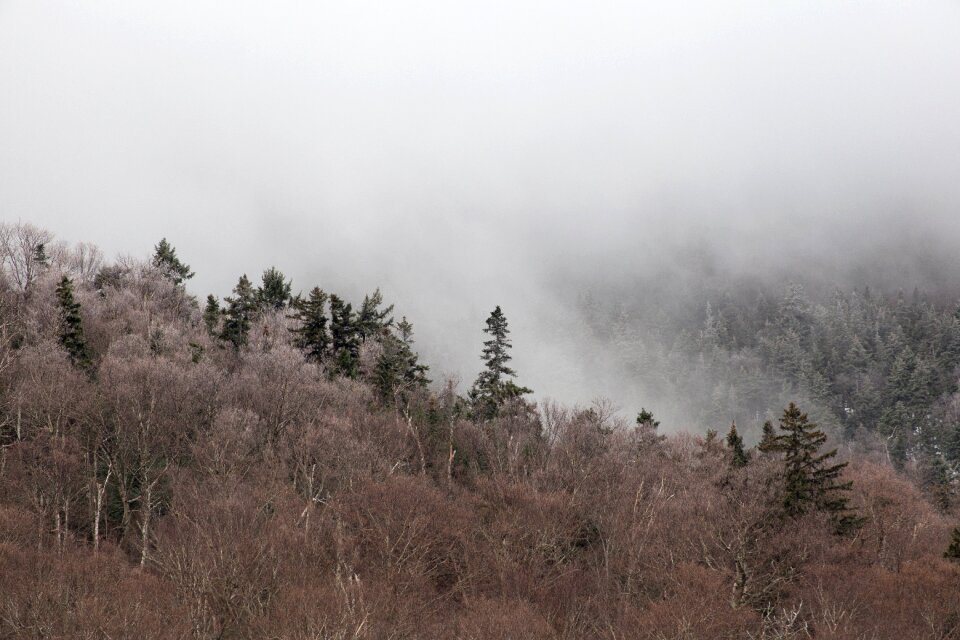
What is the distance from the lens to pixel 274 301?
95.6 metres

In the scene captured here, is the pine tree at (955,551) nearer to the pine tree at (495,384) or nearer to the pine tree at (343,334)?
the pine tree at (495,384)

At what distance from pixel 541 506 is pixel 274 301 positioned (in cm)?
6677

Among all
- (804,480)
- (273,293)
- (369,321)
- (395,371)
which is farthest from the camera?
(273,293)

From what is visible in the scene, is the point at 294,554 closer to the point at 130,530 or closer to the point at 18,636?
the point at 18,636

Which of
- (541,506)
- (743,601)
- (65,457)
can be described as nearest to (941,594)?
(743,601)

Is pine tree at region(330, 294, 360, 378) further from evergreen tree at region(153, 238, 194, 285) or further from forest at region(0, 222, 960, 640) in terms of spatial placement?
evergreen tree at region(153, 238, 194, 285)

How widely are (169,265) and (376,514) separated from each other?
75631 mm

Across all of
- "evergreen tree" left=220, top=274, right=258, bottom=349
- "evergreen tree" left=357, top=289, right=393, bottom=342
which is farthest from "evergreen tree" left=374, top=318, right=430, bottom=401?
"evergreen tree" left=220, top=274, right=258, bottom=349

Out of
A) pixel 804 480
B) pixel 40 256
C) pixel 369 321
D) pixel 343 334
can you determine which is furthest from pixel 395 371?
pixel 40 256

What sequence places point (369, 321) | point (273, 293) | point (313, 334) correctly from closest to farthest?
point (313, 334) < point (369, 321) < point (273, 293)

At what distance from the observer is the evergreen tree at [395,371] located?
235ft

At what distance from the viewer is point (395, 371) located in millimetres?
73250

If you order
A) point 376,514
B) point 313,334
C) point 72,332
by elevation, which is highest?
point 313,334

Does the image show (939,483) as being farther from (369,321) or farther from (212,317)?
(212,317)
